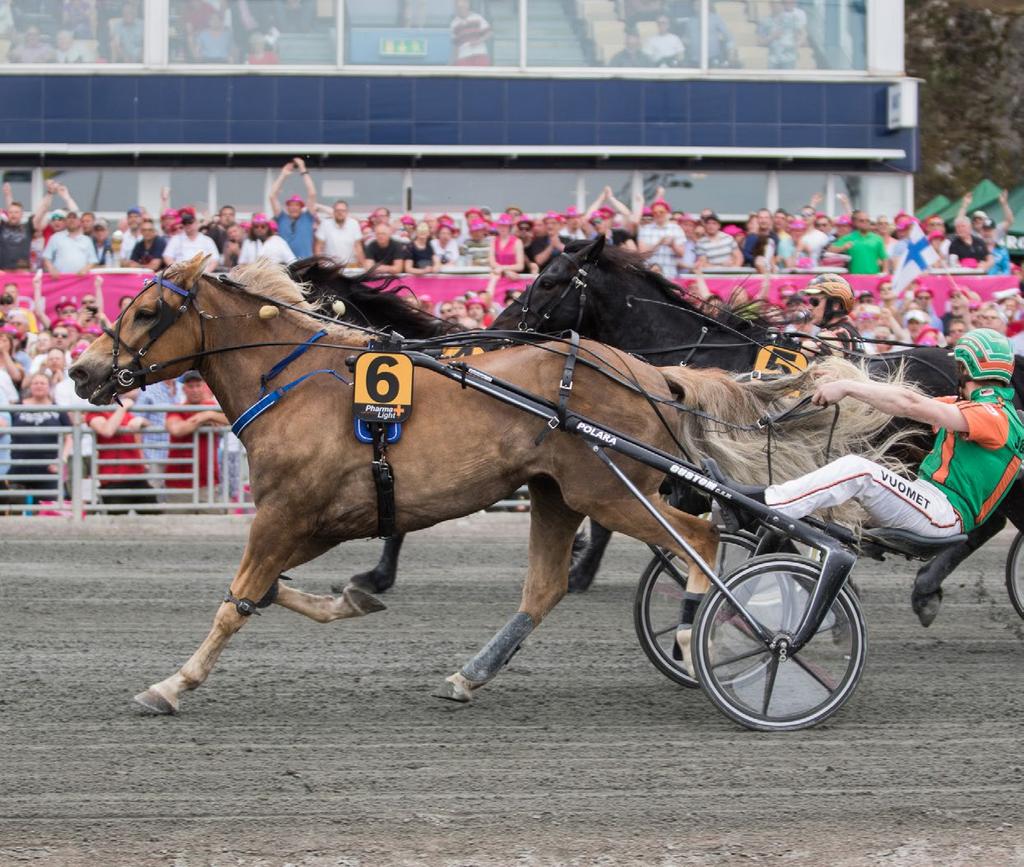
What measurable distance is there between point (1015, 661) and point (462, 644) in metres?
2.57

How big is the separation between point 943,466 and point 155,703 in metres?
3.17

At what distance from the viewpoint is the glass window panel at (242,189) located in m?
18.6

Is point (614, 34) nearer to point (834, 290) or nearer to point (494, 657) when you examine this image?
point (834, 290)

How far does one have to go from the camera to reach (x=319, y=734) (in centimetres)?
614

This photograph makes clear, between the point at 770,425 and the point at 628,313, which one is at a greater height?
the point at 628,313

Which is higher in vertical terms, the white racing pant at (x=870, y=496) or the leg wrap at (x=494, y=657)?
the white racing pant at (x=870, y=496)

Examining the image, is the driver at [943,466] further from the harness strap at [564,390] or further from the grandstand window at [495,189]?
the grandstand window at [495,189]

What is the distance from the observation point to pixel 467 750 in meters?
5.94

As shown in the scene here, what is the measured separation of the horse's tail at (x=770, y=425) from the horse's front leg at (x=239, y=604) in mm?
1722

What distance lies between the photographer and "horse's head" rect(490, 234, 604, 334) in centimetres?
901

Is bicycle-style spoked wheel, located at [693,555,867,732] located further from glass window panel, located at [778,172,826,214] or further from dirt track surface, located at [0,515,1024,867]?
glass window panel, located at [778,172,826,214]

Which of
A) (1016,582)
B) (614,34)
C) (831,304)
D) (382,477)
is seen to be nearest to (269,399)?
(382,477)

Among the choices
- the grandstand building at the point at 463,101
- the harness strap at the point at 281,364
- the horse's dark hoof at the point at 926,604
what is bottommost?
the horse's dark hoof at the point at 926,604

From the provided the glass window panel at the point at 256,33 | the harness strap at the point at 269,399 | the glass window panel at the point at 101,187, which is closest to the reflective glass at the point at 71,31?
the glass window panel at the point at 256,33
